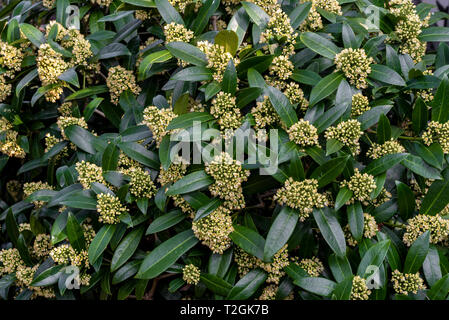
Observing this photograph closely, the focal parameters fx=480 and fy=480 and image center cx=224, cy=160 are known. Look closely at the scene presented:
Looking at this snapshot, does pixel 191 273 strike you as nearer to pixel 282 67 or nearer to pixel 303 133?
pixel 303 133

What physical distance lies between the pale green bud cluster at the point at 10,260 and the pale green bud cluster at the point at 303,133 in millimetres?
1629

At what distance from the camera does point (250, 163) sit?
2.00 metres

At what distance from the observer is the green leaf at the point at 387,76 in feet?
7.50

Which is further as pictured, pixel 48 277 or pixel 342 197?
pixel 48 277

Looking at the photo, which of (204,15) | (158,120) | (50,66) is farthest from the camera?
(50,66)

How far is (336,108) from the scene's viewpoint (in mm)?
2129

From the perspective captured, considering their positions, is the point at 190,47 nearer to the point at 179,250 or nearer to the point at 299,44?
the point at 299,44

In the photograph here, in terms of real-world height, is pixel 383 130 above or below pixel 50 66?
below

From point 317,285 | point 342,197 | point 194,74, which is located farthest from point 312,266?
point 194,74

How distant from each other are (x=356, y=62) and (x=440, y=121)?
18.9 inches

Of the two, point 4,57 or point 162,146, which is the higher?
point 4,57

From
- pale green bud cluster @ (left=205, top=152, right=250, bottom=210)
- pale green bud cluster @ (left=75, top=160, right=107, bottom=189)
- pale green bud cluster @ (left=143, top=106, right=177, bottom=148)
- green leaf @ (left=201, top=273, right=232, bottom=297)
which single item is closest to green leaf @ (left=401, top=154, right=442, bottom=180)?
pale green bud cluster @ (left=205, top=152, right=250, bottom=210)

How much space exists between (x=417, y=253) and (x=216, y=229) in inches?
34.6

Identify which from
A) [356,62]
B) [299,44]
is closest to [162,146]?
[299,44]
